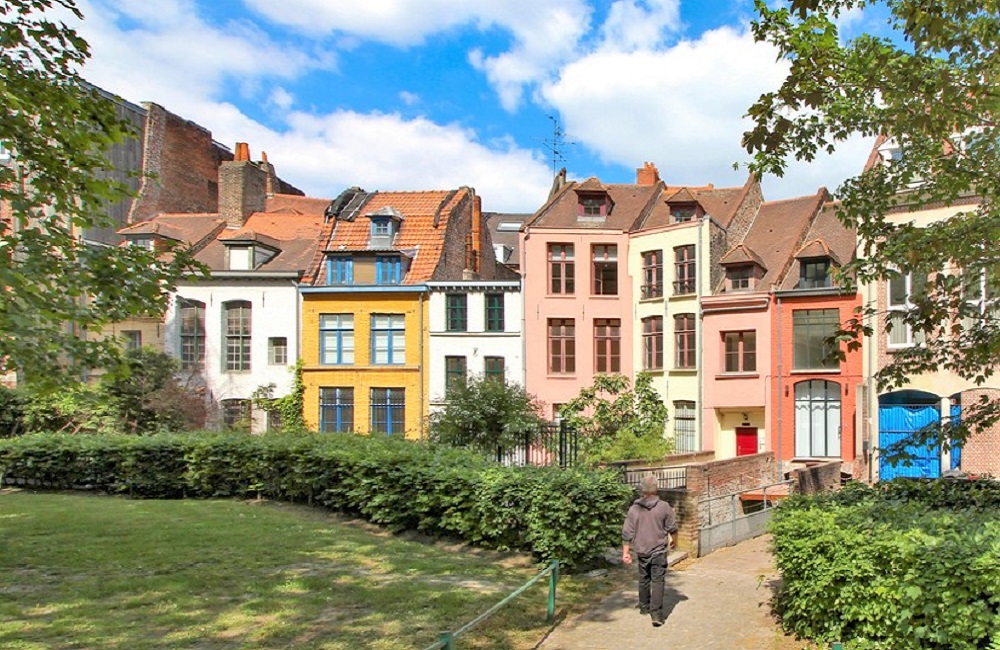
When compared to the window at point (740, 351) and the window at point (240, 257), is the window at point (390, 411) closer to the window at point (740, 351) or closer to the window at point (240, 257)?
the window at point (240, 257)

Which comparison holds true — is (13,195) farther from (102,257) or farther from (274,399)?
(274,399)

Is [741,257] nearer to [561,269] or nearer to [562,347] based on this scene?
[561,269]

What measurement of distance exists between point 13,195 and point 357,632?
19.4 ft

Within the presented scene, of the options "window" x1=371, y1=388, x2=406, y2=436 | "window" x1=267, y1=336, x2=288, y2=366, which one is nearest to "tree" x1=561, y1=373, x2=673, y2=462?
"window" x1=371, y1=388, x2=406, y2=436

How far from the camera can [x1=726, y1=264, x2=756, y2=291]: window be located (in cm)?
3087

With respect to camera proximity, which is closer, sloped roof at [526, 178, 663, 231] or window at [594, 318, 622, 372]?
window at [594, 318, 622, 372]

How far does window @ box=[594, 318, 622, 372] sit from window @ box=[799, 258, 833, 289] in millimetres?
7652

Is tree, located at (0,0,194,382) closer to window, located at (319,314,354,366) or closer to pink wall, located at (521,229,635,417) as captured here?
pink wall, located at (521,229,635,417)

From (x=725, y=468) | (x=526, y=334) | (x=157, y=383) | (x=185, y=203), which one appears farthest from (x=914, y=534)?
(x=185, y=203)

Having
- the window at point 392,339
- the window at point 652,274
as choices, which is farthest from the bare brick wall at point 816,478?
the window at point 392,339

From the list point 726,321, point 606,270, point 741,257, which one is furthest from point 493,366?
point 741,257

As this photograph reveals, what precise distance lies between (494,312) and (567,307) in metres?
3.21

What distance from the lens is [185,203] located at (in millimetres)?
44469

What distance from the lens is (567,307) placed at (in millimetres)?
33781
